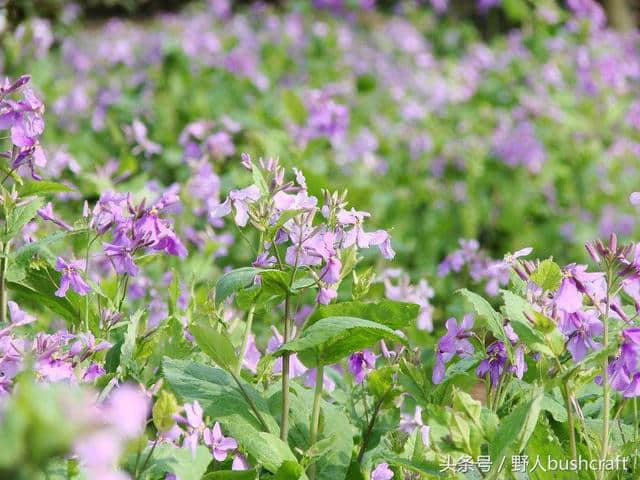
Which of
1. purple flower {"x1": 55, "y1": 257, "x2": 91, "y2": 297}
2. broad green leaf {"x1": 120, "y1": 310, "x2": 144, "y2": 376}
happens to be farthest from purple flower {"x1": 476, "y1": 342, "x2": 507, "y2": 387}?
purple flower {"x1": 55, "y1": 257, "x2": 91, "y2": 297}

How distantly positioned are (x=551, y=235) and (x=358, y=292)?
376cm

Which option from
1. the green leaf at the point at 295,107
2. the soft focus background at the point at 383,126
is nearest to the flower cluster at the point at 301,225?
the soft focus background at the point at 383,126

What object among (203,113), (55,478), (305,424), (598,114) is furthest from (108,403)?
(598,114)

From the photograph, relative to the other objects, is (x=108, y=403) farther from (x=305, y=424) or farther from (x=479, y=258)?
(x=479, y=258)

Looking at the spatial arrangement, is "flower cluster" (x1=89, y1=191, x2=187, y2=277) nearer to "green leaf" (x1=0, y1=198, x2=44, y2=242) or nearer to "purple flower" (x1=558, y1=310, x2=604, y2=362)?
"green leaf" (x1=0, y1=198, x2=44, y2=242)

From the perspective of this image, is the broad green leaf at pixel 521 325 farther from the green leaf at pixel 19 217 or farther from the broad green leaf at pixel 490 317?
the green leaf at pixel 19 217

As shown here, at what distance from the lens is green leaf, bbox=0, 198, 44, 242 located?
6.37ft

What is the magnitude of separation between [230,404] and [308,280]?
0.26 metres

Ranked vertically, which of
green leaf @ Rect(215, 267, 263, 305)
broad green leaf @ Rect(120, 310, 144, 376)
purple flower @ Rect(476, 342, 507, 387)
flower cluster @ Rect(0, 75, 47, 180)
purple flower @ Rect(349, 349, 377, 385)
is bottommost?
purple flower @ Rect(349, 349, 377, 385)

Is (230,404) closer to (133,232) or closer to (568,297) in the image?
(133,232)

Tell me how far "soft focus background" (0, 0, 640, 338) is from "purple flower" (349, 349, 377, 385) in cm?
73

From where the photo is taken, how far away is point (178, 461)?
4.95 ft

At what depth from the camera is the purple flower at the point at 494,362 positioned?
177 centimetres

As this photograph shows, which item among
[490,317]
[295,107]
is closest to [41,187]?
[490,317]
